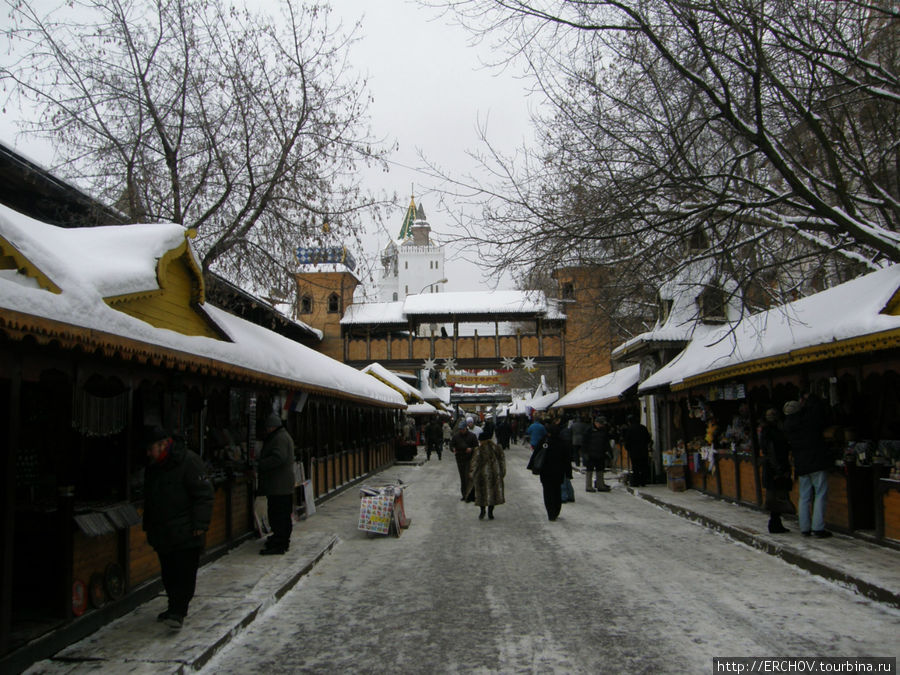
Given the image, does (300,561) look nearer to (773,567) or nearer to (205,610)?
(205,610)

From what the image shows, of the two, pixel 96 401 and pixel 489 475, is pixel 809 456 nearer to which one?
pixel 489 475

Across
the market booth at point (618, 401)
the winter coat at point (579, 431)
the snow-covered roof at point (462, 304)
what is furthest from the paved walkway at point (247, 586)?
the snow-covered roof at point (462, 304)

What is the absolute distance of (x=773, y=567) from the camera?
7.84 meters

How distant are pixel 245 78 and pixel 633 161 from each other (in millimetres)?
8174

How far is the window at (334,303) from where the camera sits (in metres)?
44.3

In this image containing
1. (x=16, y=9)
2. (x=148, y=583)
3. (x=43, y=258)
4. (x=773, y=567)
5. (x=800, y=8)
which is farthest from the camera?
(x=16, y=9)

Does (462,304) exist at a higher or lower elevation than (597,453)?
higher

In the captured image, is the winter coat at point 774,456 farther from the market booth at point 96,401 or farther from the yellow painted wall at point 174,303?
the yellow painted wall at point 174,303

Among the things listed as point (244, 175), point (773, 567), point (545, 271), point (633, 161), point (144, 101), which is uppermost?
point (144, 101)

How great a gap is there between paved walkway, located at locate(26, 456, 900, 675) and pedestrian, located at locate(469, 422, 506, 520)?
261cm

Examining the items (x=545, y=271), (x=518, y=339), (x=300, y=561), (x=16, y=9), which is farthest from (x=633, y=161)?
(x=518, y=339)

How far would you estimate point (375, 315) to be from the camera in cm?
4247

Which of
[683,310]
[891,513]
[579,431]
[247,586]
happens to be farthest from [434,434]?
[247,586]

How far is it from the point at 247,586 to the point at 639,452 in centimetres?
1260
